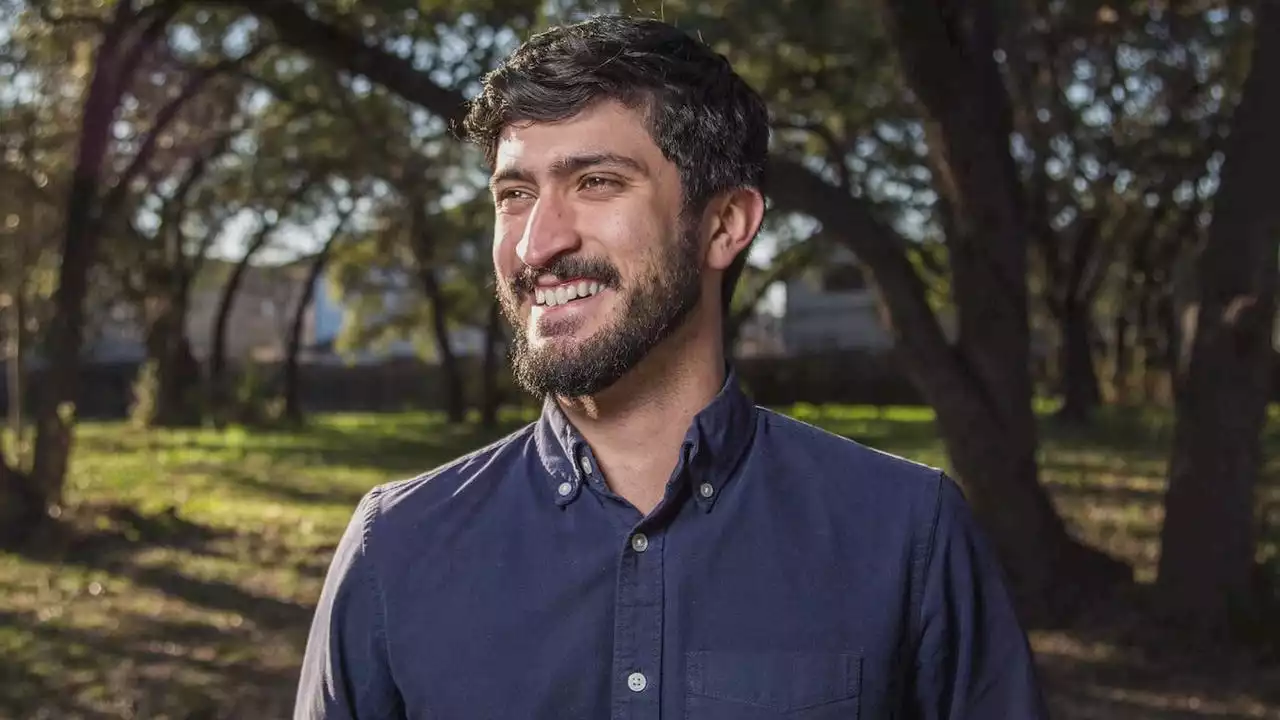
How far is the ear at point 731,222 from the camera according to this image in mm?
2293

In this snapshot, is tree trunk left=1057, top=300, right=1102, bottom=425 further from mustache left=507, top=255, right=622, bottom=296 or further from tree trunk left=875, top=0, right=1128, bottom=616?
mustache left=507, top=255, right=622, bottom=296

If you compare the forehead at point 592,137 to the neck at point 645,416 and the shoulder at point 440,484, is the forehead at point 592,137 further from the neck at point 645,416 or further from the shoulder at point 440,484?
the shoulder at point 440,484

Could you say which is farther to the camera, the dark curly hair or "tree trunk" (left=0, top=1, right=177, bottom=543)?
"tree trunk" (left=0, top=1, right=177, bottom=543)

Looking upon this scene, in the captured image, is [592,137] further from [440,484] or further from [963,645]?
[963,645]

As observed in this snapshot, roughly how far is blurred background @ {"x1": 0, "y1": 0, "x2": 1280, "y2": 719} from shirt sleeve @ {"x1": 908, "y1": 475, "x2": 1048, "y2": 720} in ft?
2.81

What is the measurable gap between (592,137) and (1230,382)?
6985 mm

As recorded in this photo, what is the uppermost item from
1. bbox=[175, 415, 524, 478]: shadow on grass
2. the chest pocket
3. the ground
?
the chest pocket

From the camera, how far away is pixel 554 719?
2025mm

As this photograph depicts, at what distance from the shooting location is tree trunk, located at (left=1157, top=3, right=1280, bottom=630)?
Result: 324 inches

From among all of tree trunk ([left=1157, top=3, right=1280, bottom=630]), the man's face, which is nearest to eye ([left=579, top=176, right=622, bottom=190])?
the man's face

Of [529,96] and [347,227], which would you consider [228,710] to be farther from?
[347,227]

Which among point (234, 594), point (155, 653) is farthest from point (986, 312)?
point (234, 594)

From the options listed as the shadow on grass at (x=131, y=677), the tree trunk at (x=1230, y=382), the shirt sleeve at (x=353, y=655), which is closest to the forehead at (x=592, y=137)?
the shirt sleeve at (x=353, y=655)

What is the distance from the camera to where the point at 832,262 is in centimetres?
2631
